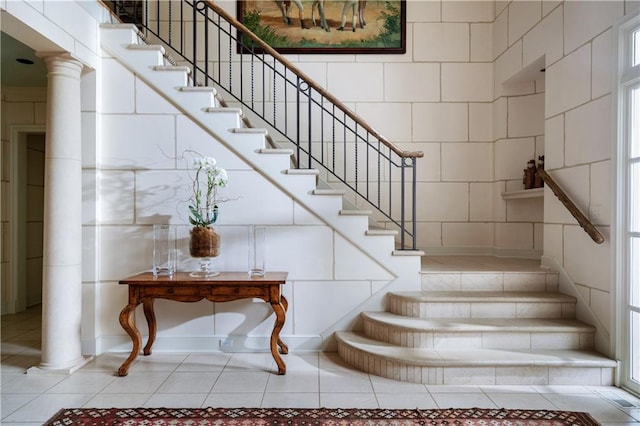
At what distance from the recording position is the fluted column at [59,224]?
2.96 meters

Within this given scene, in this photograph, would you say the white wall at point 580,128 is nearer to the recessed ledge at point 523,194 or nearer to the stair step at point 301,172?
the recessed ledge at point 523,194

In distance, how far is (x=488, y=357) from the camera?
282cm

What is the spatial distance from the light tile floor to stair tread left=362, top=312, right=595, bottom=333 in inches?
17.3

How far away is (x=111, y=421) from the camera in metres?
2.25

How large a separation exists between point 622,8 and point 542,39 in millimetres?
1087

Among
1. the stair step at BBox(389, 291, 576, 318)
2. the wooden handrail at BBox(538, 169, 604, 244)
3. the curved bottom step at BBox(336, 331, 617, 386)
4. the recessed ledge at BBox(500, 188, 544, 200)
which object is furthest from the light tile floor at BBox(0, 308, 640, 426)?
the recessed ledge at BBox(500, 188, 544, 200)

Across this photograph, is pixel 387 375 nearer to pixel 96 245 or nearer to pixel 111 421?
pixel 111 421

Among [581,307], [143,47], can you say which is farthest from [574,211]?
[143,47]

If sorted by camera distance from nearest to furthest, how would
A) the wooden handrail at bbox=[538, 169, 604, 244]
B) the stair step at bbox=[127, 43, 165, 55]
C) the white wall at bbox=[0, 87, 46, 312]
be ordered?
the wooden handrail at bbox=[538, 169, 604, 244]
the stair step at bbox=[127, 43, 165, 55]
the white wall at bbox=[0, 87, 46, 312]

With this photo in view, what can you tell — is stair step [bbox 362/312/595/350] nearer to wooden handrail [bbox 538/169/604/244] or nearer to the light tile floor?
the light tile floor

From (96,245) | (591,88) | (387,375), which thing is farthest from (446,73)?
(96,245)

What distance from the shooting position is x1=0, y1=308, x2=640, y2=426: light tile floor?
246cm

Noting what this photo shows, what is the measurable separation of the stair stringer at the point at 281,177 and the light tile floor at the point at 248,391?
0.73 metres

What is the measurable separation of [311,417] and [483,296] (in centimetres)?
193
